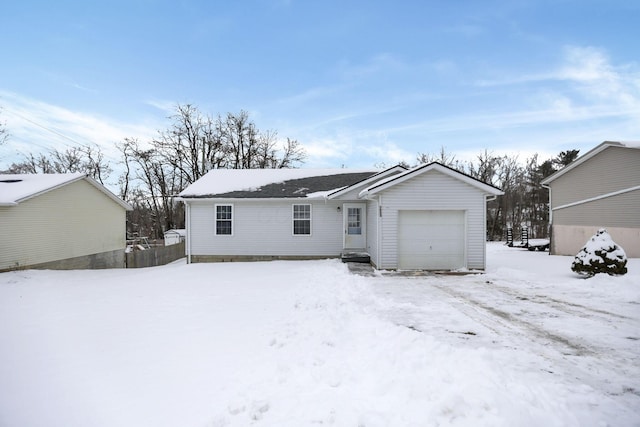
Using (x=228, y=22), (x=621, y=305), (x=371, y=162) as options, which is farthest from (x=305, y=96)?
(x=621, y=305)

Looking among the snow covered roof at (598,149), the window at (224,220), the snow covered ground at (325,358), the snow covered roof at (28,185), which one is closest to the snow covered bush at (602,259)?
the snow covered ground at (325,358)

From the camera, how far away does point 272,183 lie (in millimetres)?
17391

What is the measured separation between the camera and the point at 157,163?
110ft

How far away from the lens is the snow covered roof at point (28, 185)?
14.3 meters

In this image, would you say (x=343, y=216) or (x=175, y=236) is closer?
(x=343, y=216)

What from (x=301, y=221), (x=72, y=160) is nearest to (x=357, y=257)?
(x=301, y=221)

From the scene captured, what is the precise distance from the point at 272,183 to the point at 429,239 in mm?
8541

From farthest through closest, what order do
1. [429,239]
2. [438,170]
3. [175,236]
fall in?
[175,236]
[429,239]
[438,170]

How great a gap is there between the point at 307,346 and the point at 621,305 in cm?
702

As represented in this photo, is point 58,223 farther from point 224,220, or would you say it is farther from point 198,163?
point 198,163

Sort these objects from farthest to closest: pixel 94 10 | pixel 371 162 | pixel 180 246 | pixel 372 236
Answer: pixel 371 162 < pixel 180 246 < pixel 372 236 < pixel 94 10

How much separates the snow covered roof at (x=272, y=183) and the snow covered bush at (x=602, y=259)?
968 centimetres

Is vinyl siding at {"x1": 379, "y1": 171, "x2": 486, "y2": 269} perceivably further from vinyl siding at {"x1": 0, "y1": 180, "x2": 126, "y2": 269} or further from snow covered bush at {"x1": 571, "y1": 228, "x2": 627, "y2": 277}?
vinyl siding at {"x1": 0, "y1": 180, "x2": 126, "y2": 269}

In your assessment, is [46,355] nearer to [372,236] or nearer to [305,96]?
[372,236]
